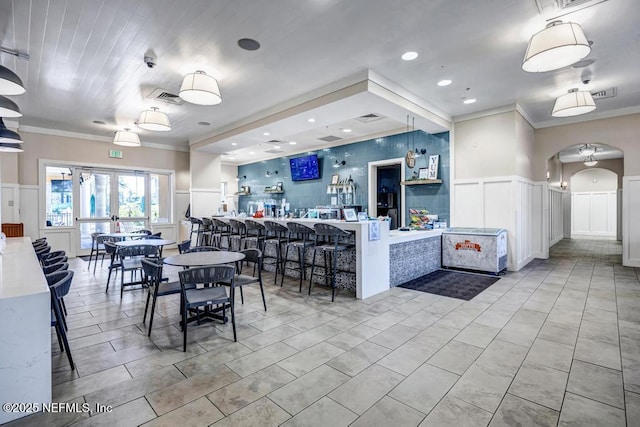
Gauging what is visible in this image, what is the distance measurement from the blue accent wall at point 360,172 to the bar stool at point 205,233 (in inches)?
140

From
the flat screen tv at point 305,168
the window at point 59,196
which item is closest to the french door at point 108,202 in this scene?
the window at point 59,196

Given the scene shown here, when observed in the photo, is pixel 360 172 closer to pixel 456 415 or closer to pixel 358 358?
pixel 358 358

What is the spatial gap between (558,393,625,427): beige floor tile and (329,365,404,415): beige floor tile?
39.8 inches

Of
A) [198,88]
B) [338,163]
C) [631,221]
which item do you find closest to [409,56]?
[198,88]

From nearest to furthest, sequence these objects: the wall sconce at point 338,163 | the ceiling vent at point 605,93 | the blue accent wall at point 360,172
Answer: the ceiling vent at point 605,93 < the blue accent wall at point 360,172 < the wall sconce at point 338,163

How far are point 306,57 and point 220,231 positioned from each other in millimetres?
4514

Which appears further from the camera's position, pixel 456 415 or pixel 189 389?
pixel 189 389

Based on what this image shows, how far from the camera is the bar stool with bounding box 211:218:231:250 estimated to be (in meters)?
6.73

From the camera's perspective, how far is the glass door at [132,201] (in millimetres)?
8539

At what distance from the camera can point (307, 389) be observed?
217 centimetres

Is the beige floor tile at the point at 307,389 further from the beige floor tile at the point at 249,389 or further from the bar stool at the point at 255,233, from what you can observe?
the bar stool at the point at 255,233

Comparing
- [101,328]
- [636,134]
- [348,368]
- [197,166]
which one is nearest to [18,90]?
[101,328]

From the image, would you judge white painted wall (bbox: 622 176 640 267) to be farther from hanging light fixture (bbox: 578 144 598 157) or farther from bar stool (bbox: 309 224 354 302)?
bar stool (bbox: 309 224 354 302)

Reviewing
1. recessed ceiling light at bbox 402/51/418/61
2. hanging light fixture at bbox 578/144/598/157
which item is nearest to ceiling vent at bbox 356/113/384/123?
recessed ceiling light at bbox 402/51/418/61
